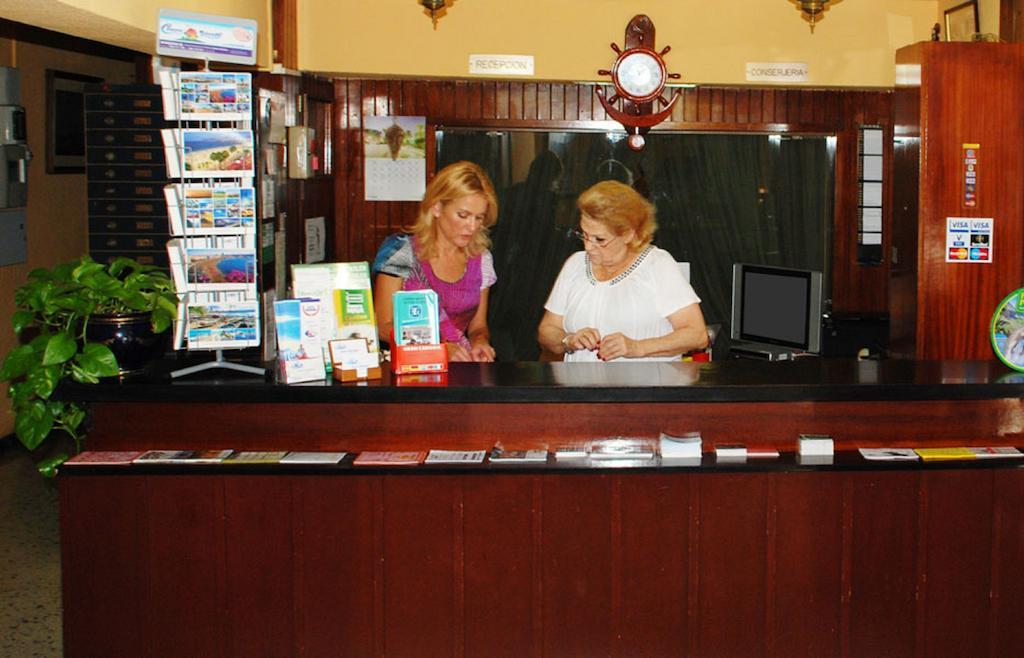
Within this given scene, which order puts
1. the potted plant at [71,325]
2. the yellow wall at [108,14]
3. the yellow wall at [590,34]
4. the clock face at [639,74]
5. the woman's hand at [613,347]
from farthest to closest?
the yellow wall at [590,34], the clock face at [639,74], the woman's hand at [613,347], the yellow wall at [108,14], the potted plant at [71,325]

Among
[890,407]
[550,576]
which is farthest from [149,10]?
[890,407]

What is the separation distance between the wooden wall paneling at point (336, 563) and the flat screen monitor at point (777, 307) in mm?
2634

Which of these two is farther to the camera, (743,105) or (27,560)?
(743,105)

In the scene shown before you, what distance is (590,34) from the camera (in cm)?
653

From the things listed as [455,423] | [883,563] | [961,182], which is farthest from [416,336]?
[961,182]

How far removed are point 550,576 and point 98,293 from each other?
173cm

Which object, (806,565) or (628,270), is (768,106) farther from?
(806,565)

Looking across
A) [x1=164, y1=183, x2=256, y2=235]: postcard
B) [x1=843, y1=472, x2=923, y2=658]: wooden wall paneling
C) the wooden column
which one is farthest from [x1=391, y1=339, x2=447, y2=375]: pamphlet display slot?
the wooden column

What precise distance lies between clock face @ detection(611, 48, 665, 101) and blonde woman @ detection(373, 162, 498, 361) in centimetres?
97

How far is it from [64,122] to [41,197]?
552mm

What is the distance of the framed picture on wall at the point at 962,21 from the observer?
20.2ft

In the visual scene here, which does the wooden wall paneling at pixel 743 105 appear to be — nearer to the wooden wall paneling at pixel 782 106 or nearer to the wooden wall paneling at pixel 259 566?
the wooden wall paneling at pixel 782 106

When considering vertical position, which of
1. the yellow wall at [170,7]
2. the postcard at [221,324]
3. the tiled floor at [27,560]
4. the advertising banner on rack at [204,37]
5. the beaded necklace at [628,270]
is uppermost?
the yellow wall at [170,7]

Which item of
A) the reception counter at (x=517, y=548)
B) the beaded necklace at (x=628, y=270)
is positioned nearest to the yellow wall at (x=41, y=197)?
the reception counter at (x=517, y=548)
